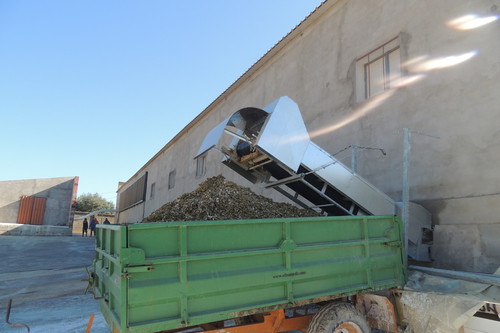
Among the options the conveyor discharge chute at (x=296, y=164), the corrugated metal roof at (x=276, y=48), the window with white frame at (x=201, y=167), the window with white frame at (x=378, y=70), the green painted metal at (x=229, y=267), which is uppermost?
the corrugated metal roof at (x=276, y=48)

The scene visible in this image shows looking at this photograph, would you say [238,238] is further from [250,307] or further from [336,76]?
[336,76]

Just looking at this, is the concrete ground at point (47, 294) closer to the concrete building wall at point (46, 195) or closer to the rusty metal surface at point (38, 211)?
the rusty metal surface at point (38, 211)

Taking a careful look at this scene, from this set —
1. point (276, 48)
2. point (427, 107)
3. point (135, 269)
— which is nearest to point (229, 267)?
point (135, 269)

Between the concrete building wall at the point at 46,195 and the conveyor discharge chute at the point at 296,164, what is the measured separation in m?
30.3

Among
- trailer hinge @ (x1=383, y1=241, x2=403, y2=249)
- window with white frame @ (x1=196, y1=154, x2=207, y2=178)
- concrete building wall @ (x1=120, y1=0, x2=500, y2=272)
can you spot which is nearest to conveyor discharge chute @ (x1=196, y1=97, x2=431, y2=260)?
concrete building wall @ (x1=120, y1=0, x2=500, y2=272)

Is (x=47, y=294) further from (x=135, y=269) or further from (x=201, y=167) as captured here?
(x=201, y=167)

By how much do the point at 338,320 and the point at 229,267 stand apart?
1.46m

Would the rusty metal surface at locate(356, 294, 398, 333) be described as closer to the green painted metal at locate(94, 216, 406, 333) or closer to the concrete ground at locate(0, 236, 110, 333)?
the green painted metal at locate(94, 216, 406, 333)

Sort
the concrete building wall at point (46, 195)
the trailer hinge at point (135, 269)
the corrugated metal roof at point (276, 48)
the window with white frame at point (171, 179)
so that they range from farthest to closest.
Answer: the concrete building wall at point (46, 195)
the window with white frame at point (171, 179)
the corrugated metal roof at point (276, 48)
the trailer hinge at point (135, 269)

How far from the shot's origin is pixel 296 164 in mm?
4586

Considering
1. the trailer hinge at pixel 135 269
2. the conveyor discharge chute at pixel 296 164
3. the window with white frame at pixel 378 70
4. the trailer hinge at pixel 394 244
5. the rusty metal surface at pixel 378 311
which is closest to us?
the trailer hinge at pixel 135 269

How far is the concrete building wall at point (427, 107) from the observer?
5047mm

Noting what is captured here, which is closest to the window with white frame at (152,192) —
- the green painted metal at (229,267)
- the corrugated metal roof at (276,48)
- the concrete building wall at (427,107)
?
the corrugated metal roof at (276,48)

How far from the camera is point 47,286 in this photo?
347 inches
